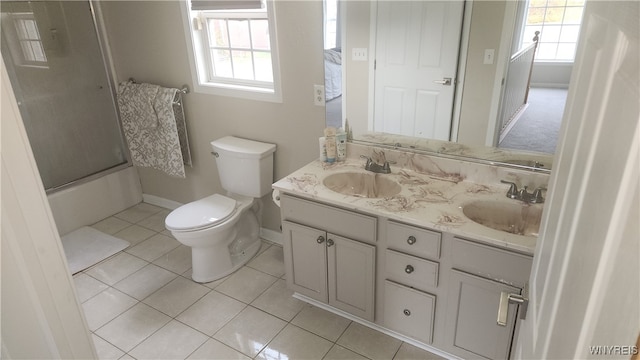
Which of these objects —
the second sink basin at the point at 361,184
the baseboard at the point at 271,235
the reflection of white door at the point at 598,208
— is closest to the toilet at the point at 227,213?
the baseboard at the point at 271,235

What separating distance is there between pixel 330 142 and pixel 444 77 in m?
0.71

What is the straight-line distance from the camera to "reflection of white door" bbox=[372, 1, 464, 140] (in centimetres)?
199

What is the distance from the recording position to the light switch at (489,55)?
1896 millimetres

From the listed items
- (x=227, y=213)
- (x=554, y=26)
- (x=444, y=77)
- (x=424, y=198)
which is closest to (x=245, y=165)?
(x=227, y=213)

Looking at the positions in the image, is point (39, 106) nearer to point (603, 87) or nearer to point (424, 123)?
point (424, 123)

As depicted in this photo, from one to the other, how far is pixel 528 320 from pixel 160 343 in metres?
1.92

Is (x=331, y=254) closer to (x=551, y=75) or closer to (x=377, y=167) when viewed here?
(x=377, y=167)

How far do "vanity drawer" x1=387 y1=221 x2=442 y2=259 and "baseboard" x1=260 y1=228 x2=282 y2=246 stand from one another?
1.30 meters

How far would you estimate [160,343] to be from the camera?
2.20m

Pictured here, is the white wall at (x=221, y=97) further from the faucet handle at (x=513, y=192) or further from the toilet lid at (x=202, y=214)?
the faucet handle at (x=513, y=192)

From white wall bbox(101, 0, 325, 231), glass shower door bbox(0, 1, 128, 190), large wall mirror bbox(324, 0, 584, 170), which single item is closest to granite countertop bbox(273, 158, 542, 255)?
large wall mirror bbox(324, 0, 584, 170)

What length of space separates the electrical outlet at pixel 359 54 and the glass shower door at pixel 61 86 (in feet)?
7.03

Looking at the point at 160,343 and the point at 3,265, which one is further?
the point at 160,343

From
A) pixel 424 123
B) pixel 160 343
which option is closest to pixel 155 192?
pixel 160 343
